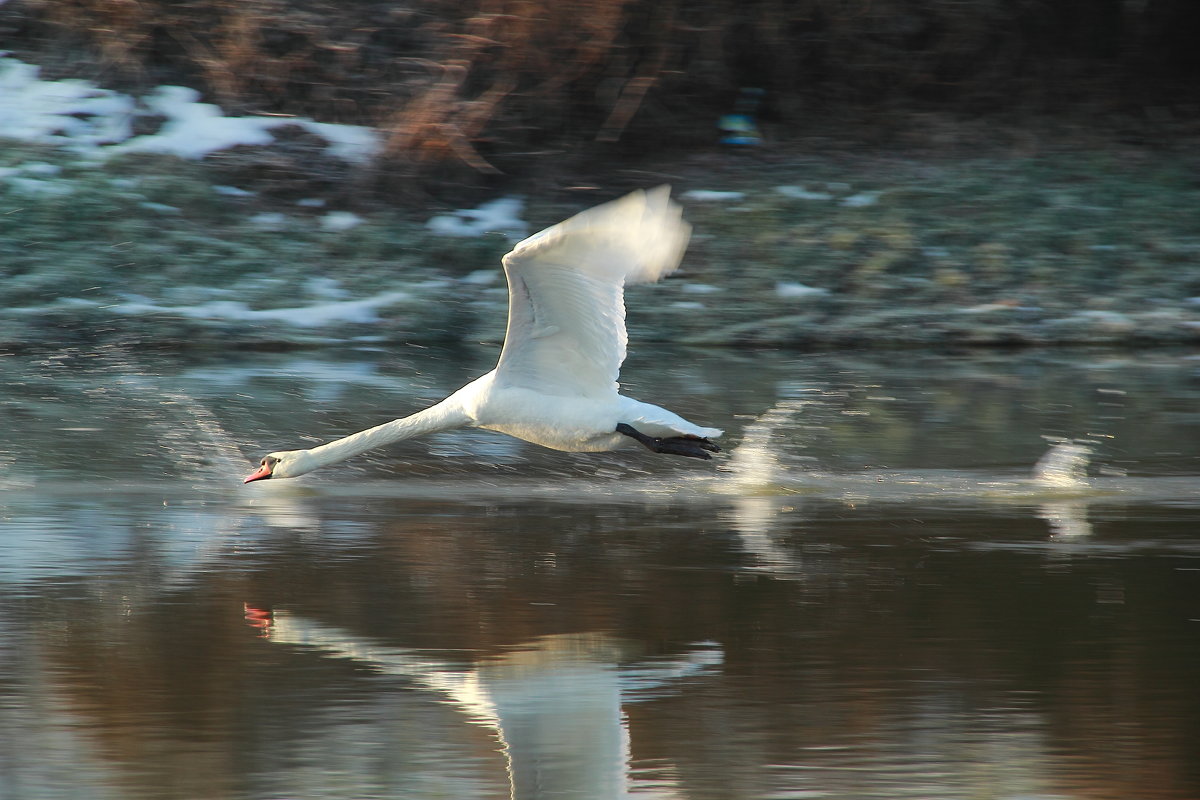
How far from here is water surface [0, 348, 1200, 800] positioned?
4.53 meters

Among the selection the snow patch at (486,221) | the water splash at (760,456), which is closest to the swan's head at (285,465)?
the water splash at (760,456)

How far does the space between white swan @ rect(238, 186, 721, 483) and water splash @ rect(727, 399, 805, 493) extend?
2.55 ft

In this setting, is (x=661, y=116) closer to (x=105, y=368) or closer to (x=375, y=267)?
(x=375, y=267)

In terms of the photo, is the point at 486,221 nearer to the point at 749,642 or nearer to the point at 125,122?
the point at 125,122

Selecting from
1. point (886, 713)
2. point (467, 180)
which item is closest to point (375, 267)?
point (467, 180)

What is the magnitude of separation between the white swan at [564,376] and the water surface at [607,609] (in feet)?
1.15

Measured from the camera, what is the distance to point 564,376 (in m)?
8.11

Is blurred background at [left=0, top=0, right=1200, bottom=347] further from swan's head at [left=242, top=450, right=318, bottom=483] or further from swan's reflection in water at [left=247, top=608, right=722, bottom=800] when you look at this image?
swan's reflection in water at [left=247, top=608, right=722, bottom=800]

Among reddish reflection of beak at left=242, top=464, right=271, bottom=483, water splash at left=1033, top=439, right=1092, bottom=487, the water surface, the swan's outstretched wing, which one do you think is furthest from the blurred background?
the swan's outstretched wing

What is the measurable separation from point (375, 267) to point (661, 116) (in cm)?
428

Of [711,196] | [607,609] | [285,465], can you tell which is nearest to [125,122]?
[711,196]

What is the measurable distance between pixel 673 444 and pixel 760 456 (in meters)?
1.49

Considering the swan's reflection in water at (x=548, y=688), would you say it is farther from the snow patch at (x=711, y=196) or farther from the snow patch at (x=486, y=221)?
the snow patch at (x=711, y=196)

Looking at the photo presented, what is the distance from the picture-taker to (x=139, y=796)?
168 inches
